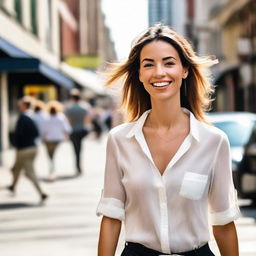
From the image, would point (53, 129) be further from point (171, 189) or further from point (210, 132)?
point (171, 189)

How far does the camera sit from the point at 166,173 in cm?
343

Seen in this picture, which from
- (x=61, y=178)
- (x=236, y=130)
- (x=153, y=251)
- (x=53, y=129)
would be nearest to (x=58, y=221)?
(x=236, y=130)

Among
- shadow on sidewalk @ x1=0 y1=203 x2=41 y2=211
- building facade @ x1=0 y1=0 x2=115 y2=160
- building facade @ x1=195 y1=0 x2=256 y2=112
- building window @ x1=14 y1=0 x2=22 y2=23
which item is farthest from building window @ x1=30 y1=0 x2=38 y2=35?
shadow on sidewalk @ x1=0 y1=203 x2=41 y2=211

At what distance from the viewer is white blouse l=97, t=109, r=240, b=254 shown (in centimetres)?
342

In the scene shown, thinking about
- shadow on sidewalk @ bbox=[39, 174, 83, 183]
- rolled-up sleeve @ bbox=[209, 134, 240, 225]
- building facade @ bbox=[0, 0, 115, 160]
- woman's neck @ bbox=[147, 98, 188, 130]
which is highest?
building facade @ bbox=[0, 0, 115, 160]

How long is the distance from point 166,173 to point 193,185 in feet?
0.38

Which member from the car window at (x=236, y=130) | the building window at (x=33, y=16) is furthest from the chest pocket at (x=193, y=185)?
the building window at (x=33, y=16)

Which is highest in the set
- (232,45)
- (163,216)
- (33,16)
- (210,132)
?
(232,45)

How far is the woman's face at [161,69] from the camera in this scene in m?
3.55

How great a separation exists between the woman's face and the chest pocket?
36cm

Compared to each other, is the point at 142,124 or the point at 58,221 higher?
the point at 142,124

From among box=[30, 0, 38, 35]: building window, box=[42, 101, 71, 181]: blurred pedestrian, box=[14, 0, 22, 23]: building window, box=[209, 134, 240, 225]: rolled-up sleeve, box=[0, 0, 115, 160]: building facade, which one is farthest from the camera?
box=[30, 0, 38, 35]: building window

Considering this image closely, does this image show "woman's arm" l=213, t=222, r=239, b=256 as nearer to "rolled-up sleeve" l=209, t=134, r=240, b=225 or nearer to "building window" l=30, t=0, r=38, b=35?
"rolled-up sleeve" l=209, t=134, r=240, b=225

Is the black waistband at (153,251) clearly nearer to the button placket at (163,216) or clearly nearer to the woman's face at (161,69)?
the button placket at (163,216)
